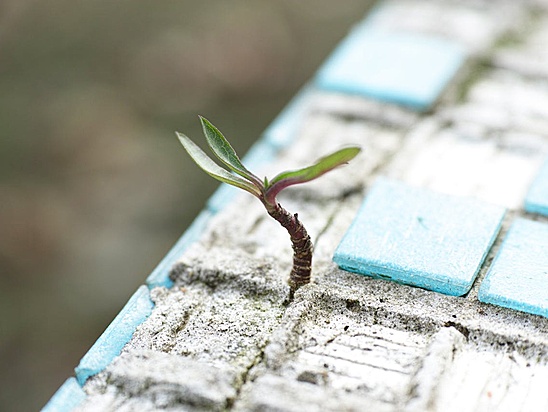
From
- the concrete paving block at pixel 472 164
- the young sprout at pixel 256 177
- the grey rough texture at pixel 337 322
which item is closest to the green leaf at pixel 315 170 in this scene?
the young sprout at pixel 256 177

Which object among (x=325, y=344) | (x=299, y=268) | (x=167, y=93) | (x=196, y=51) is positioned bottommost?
(x=325, y=344)

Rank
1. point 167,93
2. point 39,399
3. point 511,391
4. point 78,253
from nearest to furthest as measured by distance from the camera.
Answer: point 511,391 → point 39,399 → point 78,253 → point 167,93

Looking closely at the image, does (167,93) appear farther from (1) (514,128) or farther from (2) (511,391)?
(2) (511,391)

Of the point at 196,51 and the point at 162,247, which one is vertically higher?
the point at 196,51

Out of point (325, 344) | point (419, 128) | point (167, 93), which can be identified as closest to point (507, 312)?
point (325, 344)

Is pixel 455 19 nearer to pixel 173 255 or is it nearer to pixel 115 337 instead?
pixel 173 255

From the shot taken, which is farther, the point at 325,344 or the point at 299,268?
the point at 299,268

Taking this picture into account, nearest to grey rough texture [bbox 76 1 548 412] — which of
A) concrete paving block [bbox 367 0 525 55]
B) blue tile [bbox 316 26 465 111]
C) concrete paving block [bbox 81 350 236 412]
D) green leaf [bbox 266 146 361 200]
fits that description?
concrete paving block [bbox 81 350 236 412]
